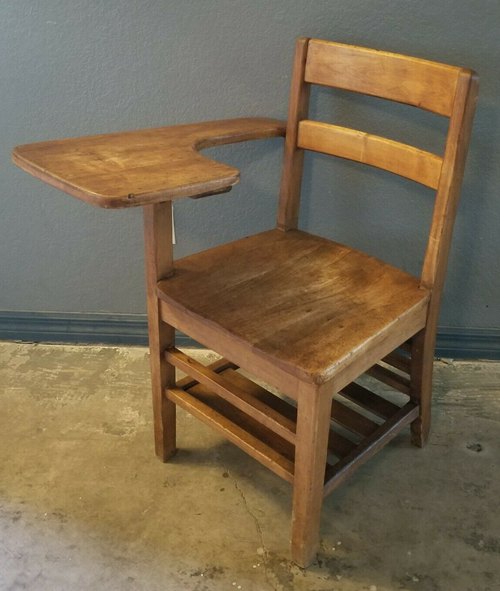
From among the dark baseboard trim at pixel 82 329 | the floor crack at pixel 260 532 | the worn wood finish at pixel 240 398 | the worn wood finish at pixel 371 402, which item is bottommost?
the floor crack at pixel 260 532

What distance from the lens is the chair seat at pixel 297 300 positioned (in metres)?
1.16

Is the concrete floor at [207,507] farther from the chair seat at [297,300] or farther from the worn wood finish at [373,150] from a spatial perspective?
the worn wood finish at [373,150]

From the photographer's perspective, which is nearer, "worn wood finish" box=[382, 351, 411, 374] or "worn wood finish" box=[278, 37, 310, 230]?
"worn wood finish" box=[278, 37, 310, 230]

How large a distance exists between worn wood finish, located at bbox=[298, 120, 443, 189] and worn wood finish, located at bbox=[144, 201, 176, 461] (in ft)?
1.27

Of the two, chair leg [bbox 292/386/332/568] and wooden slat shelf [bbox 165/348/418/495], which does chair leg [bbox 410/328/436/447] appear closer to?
wooden slat shelf [bbox 165/348/418/495]

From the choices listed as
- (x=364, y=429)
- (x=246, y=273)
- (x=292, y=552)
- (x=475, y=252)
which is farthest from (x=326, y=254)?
(x=292, y=552)

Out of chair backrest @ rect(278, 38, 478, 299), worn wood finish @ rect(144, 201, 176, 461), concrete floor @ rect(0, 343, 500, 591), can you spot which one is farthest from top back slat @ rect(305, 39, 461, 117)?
concrete floor @ rect(0, 343, 500, 591)

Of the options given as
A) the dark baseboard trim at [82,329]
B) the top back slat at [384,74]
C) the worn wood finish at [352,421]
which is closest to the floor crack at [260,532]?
the worn wood finish at [352,421]

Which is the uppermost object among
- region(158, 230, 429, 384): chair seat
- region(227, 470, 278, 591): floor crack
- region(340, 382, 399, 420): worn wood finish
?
region(158, 230, 429, 384): chair seat

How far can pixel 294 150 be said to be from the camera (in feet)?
4.99

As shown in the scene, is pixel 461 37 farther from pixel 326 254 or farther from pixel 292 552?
pixel 292 552

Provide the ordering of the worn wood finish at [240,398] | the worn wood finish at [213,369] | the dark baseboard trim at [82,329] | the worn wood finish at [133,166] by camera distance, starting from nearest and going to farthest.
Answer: the worn wood finish at [133,166], the worn wood finish at [240,398], the worn wood finish at [213,369], the dark baseboard trim at [82,329]

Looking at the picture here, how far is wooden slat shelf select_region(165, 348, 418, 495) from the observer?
1.33 m

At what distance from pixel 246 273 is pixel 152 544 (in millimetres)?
601
